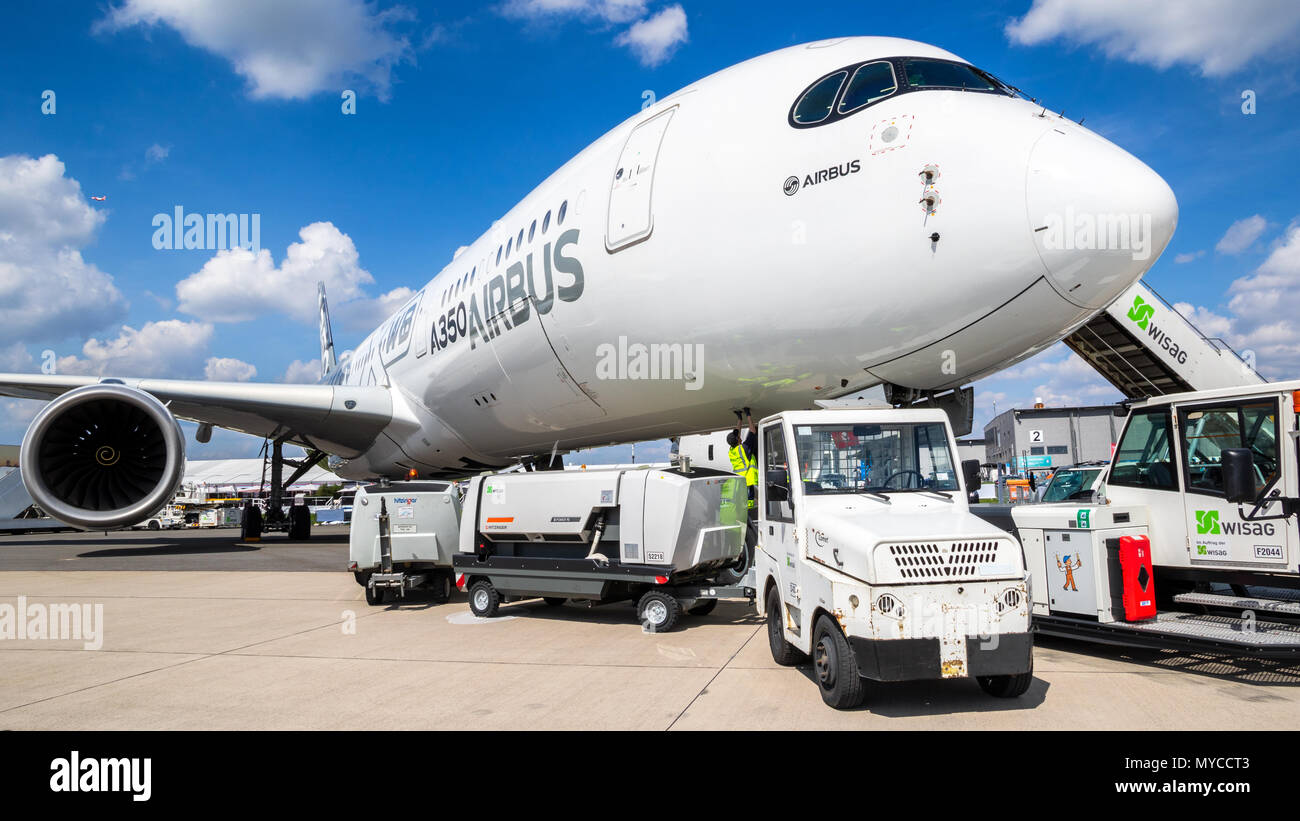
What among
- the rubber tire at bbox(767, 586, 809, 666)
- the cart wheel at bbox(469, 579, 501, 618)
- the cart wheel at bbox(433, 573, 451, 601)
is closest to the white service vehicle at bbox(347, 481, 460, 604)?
the cart wheel at bbox(433, 573, 451, 601)

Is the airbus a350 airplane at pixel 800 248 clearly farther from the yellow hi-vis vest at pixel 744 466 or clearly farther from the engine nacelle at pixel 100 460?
the yellow hi-vis vest at pixel 744 466

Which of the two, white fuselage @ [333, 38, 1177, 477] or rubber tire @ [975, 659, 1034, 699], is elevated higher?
white fuselage @ [333, 38, 1177, 477]

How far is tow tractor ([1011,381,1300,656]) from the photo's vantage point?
531cm

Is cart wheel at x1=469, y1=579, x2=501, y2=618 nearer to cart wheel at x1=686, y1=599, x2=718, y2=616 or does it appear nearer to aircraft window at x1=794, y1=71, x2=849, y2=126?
cart wheel at x1=686, y1=599, x2=718, y2=616

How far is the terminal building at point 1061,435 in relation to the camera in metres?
26.3

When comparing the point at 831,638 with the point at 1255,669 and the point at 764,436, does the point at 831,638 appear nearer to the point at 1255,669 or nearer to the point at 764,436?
the point at 764,436

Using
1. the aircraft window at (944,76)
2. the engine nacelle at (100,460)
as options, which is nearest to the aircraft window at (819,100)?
the aircraft window at (944,76)

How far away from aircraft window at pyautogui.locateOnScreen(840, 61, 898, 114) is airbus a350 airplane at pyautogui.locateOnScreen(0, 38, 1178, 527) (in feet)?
0.07

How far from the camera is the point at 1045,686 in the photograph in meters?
4.96

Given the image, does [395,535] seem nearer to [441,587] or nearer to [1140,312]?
[441,587]

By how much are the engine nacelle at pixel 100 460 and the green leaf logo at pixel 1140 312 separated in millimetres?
14325

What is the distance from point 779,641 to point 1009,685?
166cm

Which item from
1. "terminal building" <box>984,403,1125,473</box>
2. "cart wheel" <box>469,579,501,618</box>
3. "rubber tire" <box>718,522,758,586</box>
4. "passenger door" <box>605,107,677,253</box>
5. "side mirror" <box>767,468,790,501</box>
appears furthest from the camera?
"terminal building" <box>984,403,1125,473</box>
